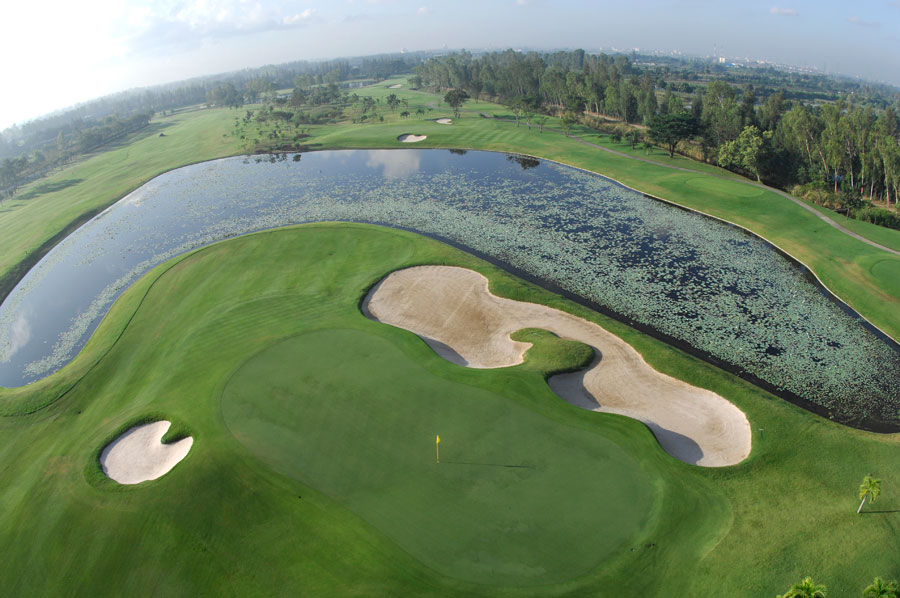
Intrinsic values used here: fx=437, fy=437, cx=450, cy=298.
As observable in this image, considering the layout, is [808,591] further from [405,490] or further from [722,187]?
[722,187]

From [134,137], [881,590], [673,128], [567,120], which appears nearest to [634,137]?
[673,128]

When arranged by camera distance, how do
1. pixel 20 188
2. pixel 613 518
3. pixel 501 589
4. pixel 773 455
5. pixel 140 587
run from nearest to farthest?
pixel 501 589 < pixel 140 587 < pixel 613 518 < pixel 773 455 < pixel 20 188

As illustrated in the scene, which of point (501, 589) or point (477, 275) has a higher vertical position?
point (477, 275)

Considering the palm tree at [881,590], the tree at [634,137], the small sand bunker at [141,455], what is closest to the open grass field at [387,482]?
the small sand bunker at [141,455]

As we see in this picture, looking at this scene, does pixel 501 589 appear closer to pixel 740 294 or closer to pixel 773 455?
pixel 773 455

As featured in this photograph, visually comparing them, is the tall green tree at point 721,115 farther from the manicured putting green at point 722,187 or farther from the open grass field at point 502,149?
the manicured putting green at point 722,187

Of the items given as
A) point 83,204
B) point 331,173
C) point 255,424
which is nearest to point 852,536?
point 255,424
